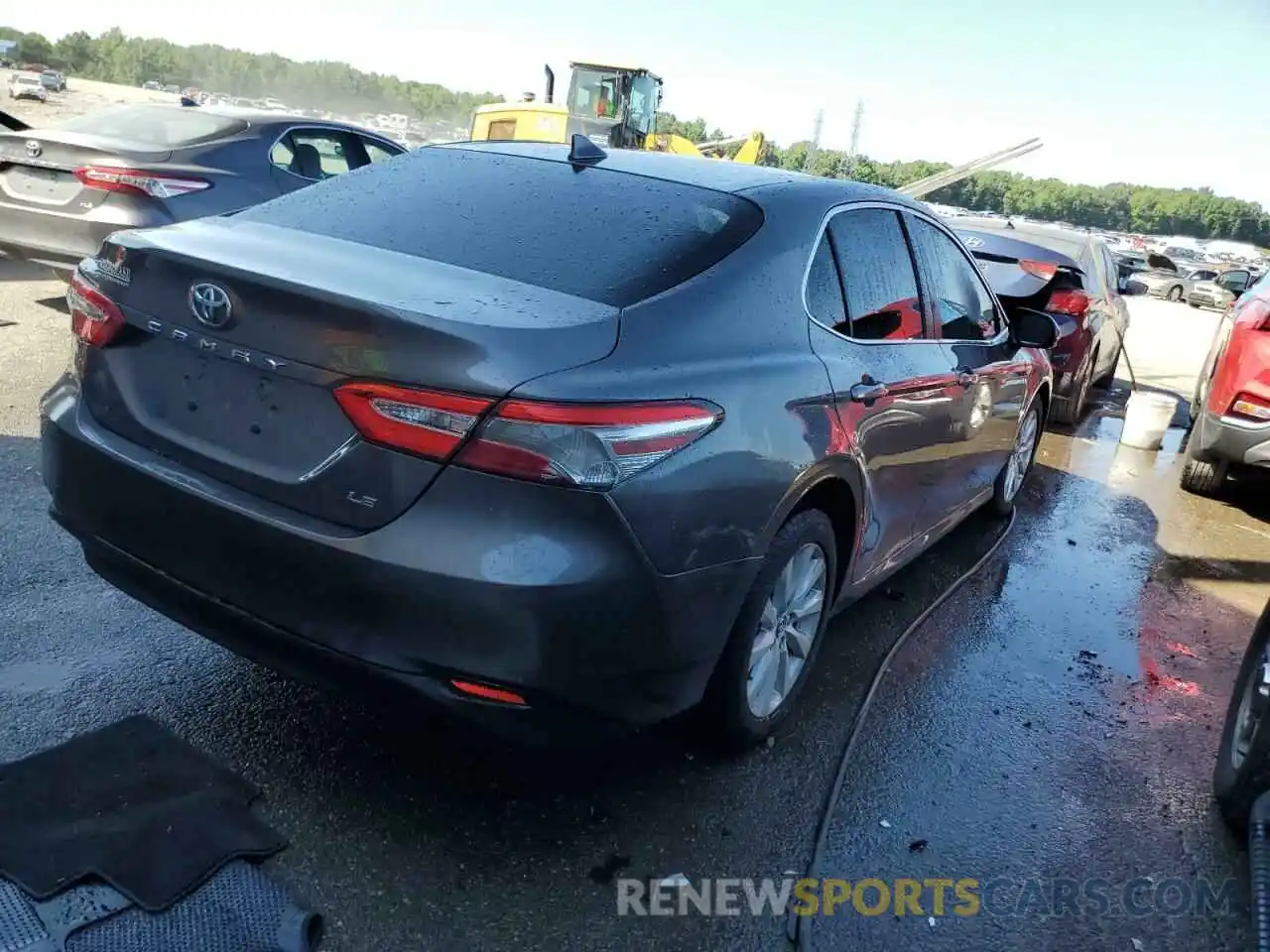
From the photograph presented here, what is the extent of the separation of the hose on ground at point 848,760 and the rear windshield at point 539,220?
5.06 ft

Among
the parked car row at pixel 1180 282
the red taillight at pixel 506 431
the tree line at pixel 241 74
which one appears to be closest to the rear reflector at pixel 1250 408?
the red taillight at pixel 506 431

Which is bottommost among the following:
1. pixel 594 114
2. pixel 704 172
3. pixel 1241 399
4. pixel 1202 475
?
pixel 1202 475

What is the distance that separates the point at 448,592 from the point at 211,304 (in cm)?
91

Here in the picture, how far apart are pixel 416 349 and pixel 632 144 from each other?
56.6 feet

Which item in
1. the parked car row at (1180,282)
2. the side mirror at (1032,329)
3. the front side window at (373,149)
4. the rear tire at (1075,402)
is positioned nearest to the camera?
the side mirror at (1032,329)

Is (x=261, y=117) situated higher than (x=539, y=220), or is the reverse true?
(x=261, y=117)

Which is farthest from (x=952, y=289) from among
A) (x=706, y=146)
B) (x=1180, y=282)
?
(x=1180, y=282)

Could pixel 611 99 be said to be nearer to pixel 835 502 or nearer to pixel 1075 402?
pixel 1075 402

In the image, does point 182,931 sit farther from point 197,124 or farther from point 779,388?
point 197,124

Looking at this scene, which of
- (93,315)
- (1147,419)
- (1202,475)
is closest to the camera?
(93,315)

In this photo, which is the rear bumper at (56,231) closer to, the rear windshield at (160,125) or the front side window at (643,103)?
the rear windshield at (160,125)

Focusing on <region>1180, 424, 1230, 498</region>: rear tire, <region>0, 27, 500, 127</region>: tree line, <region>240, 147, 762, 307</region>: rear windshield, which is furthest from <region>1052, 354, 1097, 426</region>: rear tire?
<region>0, 27, 500, 127</region>: tree line

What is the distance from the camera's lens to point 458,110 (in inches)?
2972

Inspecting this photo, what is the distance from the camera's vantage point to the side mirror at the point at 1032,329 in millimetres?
5016
